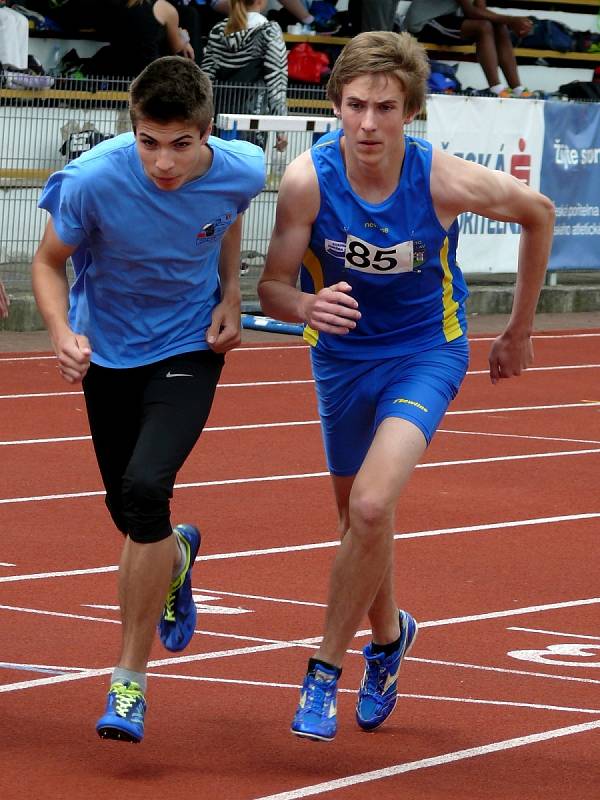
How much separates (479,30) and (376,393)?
1777cm

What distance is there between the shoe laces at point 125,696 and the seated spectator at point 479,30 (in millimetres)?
18041

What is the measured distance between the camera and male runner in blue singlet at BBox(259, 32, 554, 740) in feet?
16.5

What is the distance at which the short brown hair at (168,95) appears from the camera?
493cm

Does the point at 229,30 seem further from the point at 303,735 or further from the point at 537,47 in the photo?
the point at 303,735

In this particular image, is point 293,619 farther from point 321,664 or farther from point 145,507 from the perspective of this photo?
point 145,507

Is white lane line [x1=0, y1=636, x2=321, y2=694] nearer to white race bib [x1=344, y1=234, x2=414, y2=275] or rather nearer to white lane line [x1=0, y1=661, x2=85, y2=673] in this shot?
white lane line [x1=0, y1=661, x2=85, y2=673]

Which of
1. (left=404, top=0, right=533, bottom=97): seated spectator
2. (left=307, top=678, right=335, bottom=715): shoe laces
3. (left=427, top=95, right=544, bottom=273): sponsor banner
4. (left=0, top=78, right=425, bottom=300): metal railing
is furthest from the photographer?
(left=404, top=0, right=533, bottom=97): seated spectator

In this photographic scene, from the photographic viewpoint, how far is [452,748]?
5094 millimetres

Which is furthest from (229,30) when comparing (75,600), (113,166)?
(113,166)

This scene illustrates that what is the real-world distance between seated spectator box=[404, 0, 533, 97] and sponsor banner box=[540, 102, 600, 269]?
3.34 metres

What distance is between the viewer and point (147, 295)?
5.23m

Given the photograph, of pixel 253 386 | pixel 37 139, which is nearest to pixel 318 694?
pixel 253 386

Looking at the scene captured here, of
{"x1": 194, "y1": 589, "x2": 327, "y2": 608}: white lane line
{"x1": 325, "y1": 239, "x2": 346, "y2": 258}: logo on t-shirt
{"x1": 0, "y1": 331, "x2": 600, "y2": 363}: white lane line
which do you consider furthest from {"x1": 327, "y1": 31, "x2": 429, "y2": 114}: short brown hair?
{"x1": 0, "y1": 331, "x2": 600, "y2": 363}: white lane line

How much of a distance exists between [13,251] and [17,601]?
932cm
